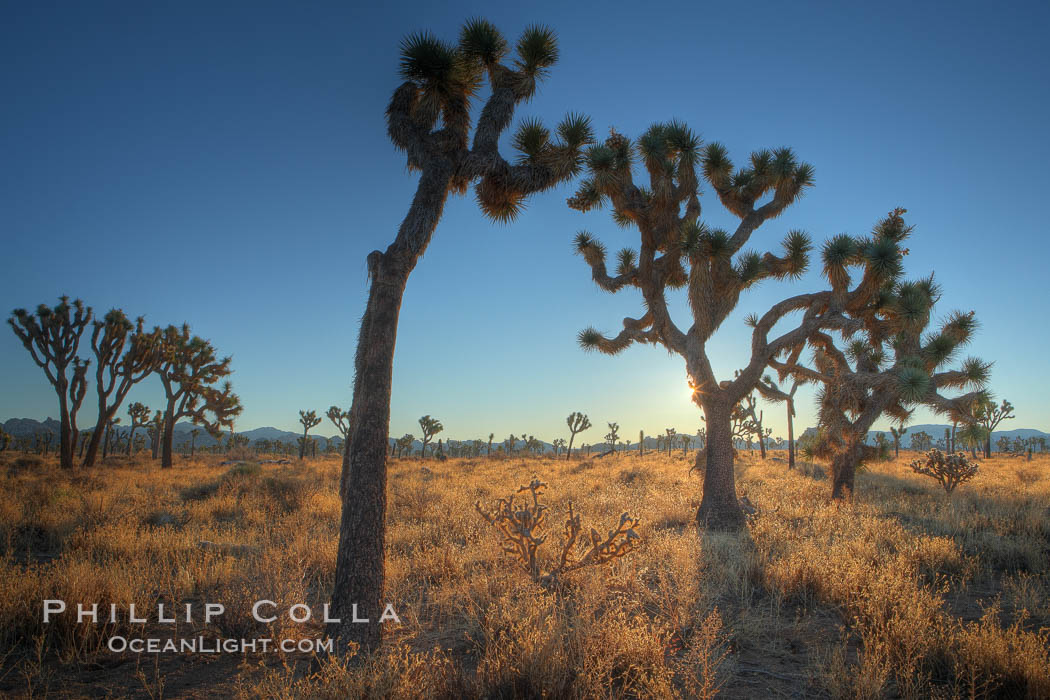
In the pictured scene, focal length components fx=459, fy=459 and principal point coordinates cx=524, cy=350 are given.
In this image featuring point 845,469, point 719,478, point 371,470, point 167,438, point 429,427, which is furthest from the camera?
point 429,427

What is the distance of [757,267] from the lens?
11.1 metres

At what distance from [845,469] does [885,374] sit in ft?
11.0

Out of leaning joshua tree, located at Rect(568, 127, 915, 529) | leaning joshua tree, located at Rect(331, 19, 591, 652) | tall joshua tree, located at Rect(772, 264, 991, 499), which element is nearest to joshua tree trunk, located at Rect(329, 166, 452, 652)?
leaning joshua tree, located at Rect(331, 19, 591, 652)

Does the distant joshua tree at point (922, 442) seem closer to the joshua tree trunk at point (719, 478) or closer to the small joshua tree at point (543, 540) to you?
the joshua tree trunk at point (719, 478)

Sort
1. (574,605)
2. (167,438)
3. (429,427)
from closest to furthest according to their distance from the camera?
(574,605) < (167,438) < (429,427)

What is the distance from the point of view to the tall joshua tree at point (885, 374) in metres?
12.0

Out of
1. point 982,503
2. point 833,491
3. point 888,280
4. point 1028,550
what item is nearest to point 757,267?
point 888,280

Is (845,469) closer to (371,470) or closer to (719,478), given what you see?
(719,478)

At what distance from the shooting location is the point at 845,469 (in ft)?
45.8

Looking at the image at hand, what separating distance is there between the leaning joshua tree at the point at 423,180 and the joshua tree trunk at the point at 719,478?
7113 millimetres

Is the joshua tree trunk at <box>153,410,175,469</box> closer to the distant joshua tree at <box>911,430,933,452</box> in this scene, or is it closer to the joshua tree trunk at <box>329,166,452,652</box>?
the joshua tree trunk at <box>329,166,452,652</box>

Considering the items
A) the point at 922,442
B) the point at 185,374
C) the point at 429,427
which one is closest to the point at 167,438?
the point at 185,374

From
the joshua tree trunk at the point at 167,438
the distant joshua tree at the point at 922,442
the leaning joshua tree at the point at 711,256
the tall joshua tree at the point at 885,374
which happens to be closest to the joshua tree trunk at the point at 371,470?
the leaning joshua tree at the point at 711,256

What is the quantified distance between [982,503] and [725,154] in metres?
11.7
